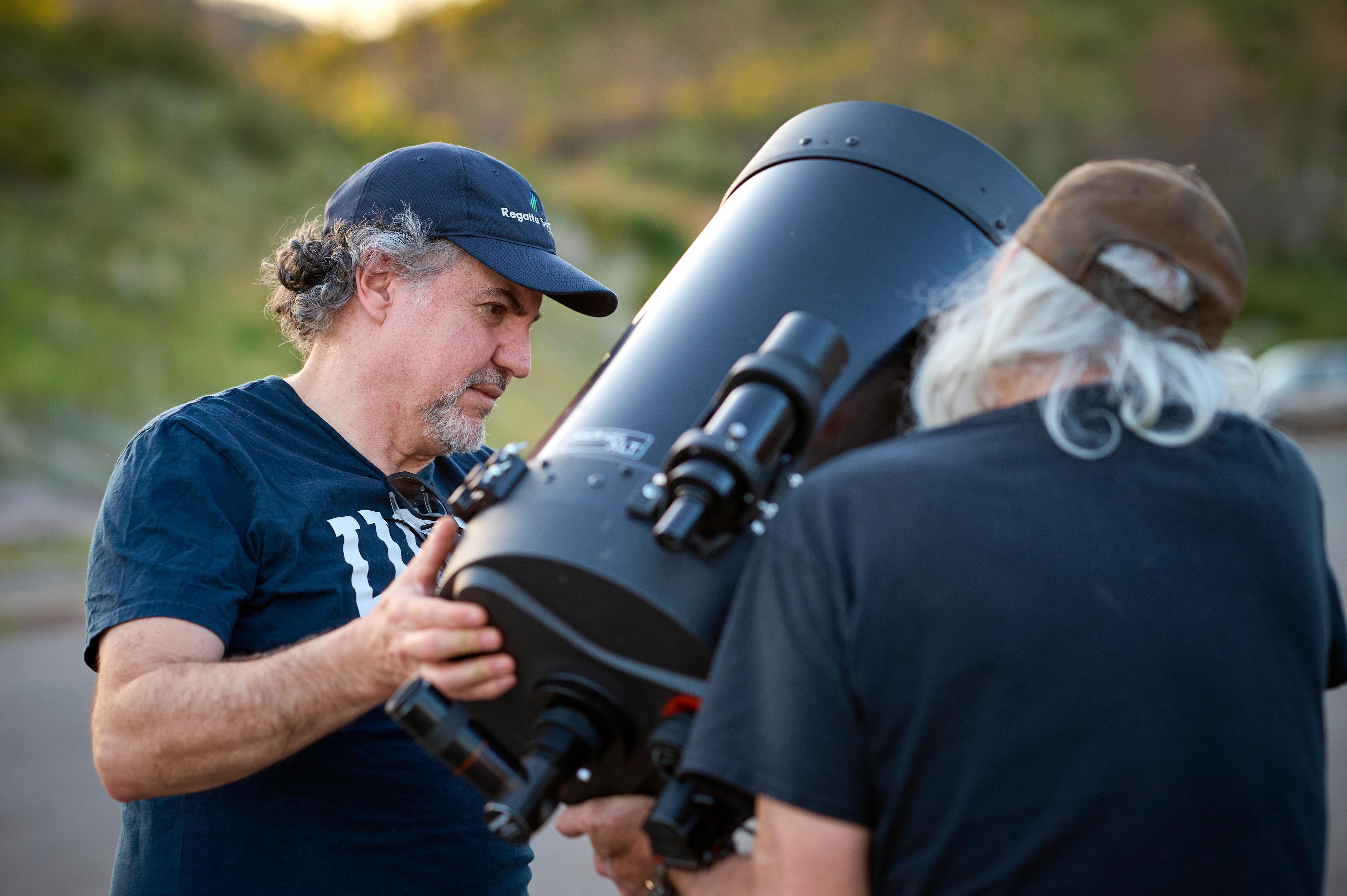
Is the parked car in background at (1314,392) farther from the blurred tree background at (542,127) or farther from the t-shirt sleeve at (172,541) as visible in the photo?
the t-shirt sleeve at (172,541)

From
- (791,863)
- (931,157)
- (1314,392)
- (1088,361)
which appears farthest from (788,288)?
(1314,392)

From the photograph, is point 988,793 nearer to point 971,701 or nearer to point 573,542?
point 971,701

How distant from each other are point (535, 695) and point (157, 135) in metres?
18.2

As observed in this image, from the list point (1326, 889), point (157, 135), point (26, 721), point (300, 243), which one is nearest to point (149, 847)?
point (300, 243)

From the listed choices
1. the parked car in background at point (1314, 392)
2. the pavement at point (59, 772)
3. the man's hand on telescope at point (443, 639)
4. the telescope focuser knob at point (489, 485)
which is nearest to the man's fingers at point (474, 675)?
the man's hand on telescope at point (443, 639)

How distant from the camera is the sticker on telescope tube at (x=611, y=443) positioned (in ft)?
4.88

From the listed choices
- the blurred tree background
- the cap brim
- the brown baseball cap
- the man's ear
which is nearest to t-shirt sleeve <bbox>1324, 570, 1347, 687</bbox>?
the brown baseball cap

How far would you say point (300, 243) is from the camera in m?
2.51

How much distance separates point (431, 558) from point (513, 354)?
0.91 m

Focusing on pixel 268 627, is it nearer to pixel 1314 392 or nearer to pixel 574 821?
pixel 574 821

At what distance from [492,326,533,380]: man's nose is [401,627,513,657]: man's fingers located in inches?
39.7

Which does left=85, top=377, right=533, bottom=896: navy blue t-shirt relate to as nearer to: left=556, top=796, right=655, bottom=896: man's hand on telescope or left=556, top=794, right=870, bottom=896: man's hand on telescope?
left=556, top=796, right=655, bottom=896: man's hand on telescope

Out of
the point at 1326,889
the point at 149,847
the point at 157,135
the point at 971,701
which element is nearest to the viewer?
the point at 971,701

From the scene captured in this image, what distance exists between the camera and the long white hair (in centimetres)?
127
